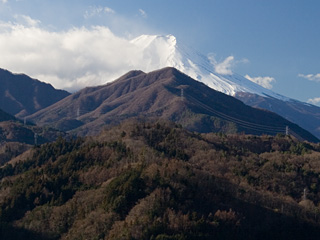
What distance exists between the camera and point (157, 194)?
1539 inches

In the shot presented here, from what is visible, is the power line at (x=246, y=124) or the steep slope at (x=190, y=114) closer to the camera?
the steep slope at (x=190, y=114)

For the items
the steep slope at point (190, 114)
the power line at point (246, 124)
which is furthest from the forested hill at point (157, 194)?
the power line at point (246, 124)

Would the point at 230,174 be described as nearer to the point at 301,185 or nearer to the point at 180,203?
the point at 301,185

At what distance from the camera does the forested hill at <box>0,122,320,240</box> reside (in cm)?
3700

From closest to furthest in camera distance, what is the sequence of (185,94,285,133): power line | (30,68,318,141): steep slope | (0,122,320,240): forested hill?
(0,122,320,240): forested hill
(30,68,318,141): steep slope
(185,94,285,133): power line

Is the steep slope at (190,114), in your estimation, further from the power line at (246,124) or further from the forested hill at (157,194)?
the forested hill at (157,194)

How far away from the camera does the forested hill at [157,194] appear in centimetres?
3700

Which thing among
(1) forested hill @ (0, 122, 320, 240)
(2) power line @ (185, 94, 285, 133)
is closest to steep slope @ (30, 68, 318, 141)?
(2) power line @ (185, 94, 285, 133)

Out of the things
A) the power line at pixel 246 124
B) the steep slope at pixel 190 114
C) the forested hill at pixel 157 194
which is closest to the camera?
the forested hill at pixel 157 194

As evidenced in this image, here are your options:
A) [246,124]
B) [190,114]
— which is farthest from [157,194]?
[246,124]

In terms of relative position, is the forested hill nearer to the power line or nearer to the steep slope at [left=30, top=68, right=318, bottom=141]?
the steep slope at [left=30, top=68, right=318, bottom=141]

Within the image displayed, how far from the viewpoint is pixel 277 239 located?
40.5 meters

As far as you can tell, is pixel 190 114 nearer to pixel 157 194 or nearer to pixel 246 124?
pixel 246 124

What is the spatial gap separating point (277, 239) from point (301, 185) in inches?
717
